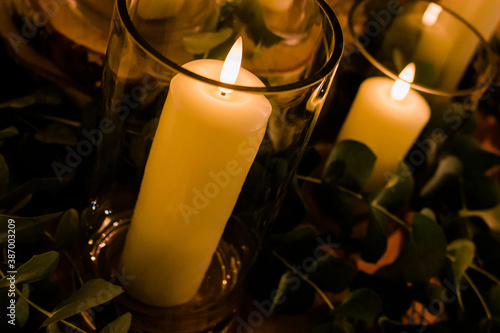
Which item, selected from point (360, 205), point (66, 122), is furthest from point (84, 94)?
point (360, 205)

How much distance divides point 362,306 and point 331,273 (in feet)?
0.13

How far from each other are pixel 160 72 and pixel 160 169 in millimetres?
64

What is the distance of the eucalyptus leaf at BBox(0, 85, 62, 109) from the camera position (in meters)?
0.45

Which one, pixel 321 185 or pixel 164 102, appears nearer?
pixel 164 102

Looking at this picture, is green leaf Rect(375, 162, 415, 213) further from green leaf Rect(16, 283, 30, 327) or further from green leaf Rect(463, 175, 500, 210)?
green leaf Rect(16, 283, 30, 327)

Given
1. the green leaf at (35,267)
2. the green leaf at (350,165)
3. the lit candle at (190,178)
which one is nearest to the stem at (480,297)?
the green leaf at (350,165)

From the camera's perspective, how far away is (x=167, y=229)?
1.24ft

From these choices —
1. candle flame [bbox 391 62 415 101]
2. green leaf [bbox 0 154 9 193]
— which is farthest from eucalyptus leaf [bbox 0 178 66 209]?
candle flame [bbox 391 62 415 101]

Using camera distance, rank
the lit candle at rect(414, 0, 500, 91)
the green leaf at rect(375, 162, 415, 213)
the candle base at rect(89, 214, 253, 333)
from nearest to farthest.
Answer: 1. the candle base at rect(89, 214, 253, 333)
2. the green leaf at rect(375, 162, 415, 213)
3. the lit candle at rect(414, 0, 500, 91)

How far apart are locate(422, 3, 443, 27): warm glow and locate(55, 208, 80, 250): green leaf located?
0.49 meters

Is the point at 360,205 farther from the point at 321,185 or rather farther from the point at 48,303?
the point at 48,303

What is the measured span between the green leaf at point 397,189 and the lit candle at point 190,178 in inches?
7.5

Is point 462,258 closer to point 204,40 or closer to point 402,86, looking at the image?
point 402,86

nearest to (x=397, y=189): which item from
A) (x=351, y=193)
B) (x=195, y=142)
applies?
(x=351, y=193)
